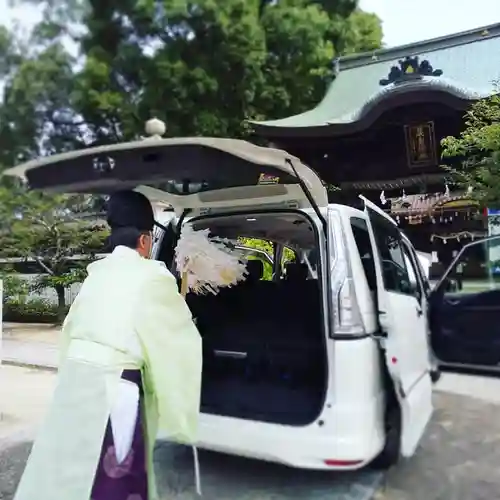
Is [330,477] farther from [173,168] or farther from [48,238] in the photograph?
[48,238]

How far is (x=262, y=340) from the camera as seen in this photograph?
349cm

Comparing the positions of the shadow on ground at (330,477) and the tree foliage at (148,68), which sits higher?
the tree foliage at (148,68)

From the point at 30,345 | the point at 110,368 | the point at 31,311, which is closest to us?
the point at 110,368

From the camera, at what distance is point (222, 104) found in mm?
14602

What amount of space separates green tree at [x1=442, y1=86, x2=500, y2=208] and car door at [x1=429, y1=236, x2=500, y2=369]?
5.58 ft

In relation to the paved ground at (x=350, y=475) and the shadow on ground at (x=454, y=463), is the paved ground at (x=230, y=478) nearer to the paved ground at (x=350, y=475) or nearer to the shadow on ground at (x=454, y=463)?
the paved ground at (x=350, y=475)

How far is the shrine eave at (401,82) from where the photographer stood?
1044 centimetres

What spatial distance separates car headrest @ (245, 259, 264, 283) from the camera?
4133 millimetres

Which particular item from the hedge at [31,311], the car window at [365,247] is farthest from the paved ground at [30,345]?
the car window at [365,247]

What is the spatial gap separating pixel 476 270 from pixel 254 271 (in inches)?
72.8

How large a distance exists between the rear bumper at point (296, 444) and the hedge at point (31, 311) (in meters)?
9.27

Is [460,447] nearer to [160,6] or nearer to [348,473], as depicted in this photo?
[348,473]

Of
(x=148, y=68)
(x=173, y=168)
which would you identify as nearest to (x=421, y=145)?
(x=148, y=68)

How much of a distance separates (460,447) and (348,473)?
937 mm
